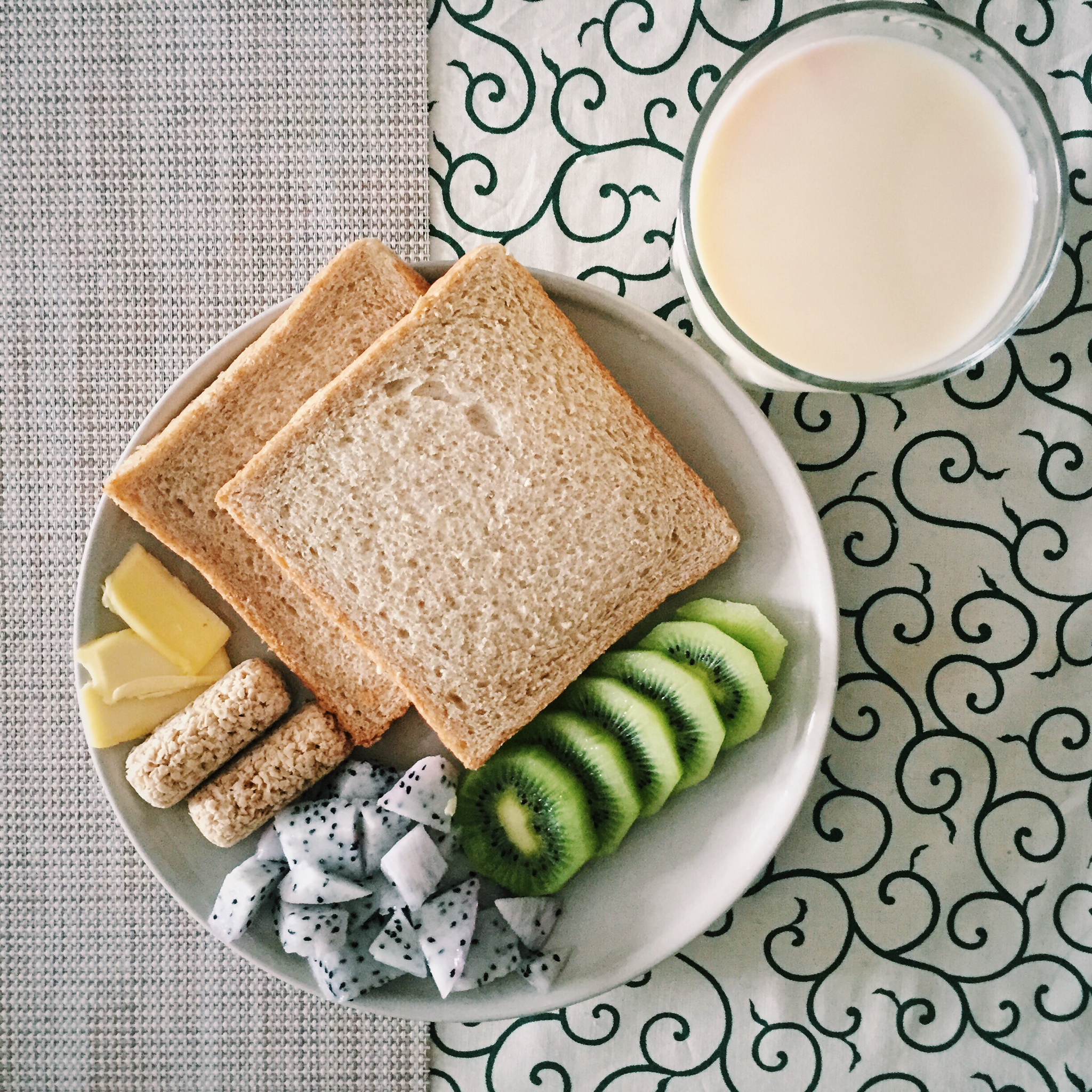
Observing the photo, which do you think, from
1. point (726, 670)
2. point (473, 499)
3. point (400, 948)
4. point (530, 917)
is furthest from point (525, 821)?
point (473, 499)

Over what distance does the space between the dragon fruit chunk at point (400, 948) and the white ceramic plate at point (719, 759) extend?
7 centimetres

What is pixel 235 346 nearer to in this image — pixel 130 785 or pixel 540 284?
pixel 540 284

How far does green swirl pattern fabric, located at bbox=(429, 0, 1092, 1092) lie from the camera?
1.30 m

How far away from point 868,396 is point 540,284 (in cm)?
51

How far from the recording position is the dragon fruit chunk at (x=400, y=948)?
1.17 m

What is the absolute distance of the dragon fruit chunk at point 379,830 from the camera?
1.19 metres

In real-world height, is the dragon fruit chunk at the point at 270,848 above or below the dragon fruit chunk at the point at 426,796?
below

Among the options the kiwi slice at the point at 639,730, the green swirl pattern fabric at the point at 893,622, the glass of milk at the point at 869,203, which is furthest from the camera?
the green swirl pattern fabric at the point at 893,622

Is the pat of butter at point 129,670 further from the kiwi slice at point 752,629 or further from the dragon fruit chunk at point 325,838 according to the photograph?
the kiwi slice at point 752,629

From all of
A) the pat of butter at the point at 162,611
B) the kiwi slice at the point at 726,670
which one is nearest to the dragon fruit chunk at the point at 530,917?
the kiwi slice at the point at 726,670

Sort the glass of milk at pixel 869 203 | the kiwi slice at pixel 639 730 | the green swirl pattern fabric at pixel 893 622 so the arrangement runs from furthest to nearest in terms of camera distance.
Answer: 1. the green swirl pattern fabric at pixel 893 622
2. the kiwi slice at pixel 639 730
3. the glass of milk at pixel 869 203

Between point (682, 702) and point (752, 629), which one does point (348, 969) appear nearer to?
point (682, 702)

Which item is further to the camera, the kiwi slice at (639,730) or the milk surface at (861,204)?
the kiwi slice at (639,730)

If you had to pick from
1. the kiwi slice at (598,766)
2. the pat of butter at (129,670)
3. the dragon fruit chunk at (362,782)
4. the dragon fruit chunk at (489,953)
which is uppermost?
the pat of butter at (129,670)
